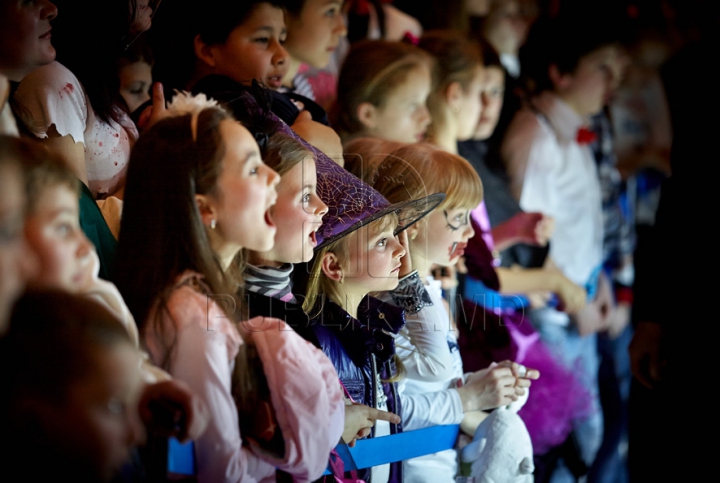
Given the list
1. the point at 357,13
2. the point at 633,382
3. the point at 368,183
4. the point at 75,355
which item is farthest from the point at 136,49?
the point at 633,382

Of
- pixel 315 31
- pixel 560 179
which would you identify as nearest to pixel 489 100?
pixel 560 179

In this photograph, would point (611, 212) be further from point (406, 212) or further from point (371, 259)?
point (371, 259)

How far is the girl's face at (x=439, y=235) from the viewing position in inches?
67.1

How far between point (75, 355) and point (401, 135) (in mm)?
1151

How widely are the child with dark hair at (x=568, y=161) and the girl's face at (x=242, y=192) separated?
1.48 metres

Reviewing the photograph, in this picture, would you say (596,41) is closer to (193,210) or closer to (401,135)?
(401,135)

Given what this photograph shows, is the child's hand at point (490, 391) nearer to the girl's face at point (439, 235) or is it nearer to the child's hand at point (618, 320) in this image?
the girl's face at point (439, 235)

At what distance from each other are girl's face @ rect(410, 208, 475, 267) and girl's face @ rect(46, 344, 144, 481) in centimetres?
79

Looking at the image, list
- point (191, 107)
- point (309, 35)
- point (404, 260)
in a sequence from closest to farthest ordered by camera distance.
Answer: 1. point (191, 107)
2. point (404, 260)
3. point (309, 35)

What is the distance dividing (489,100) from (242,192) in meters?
1.44

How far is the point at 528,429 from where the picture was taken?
188 centimetres

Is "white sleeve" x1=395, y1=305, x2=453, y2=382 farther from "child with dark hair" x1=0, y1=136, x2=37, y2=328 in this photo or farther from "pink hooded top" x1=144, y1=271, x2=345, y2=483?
"child with dark hair" x1=0, y1=136, x2=37, y2=328

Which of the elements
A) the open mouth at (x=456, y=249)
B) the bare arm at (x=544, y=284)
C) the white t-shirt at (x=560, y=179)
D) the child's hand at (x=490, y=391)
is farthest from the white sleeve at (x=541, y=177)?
the child's hand at (x=490, y=391)

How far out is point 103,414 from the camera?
39.9 inches
